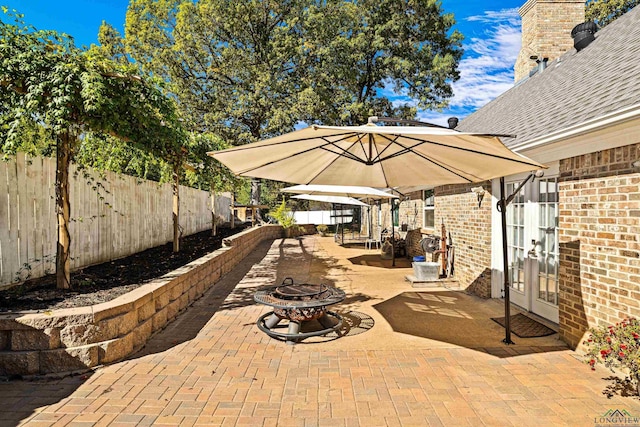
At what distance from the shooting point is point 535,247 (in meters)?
5.30

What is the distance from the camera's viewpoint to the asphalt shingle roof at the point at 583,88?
3.95 meters

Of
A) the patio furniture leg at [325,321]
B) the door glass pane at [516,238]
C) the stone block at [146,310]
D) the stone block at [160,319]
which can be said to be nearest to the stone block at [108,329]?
the stone block at [146,310]

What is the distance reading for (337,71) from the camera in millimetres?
22312

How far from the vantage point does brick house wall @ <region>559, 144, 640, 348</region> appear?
3418 millimetres

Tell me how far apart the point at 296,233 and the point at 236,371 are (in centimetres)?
1822

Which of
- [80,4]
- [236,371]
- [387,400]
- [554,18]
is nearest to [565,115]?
[387,400]

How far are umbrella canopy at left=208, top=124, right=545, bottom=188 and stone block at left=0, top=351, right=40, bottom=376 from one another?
253 centimetres

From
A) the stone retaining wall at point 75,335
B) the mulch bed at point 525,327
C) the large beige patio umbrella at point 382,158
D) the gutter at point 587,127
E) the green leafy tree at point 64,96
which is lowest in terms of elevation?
the mulch bed at point 525,327

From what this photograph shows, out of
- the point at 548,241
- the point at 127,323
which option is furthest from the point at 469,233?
the point at 127,323

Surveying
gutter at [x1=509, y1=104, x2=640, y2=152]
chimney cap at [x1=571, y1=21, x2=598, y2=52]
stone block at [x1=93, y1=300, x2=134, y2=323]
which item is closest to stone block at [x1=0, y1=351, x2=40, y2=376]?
stone block at [x1=93, y1=300, x2=134, y2=323]

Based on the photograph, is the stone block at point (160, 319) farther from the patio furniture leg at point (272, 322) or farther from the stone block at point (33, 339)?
the patio furniture leg at point (272, 322)

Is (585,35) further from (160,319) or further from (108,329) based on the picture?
(108,329)

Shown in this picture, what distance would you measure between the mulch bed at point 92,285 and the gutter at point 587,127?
5.25 meters

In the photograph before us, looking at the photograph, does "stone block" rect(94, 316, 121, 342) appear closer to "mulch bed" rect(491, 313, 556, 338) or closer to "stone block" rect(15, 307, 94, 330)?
"stone block" rect(15, 307, 94, 330)
